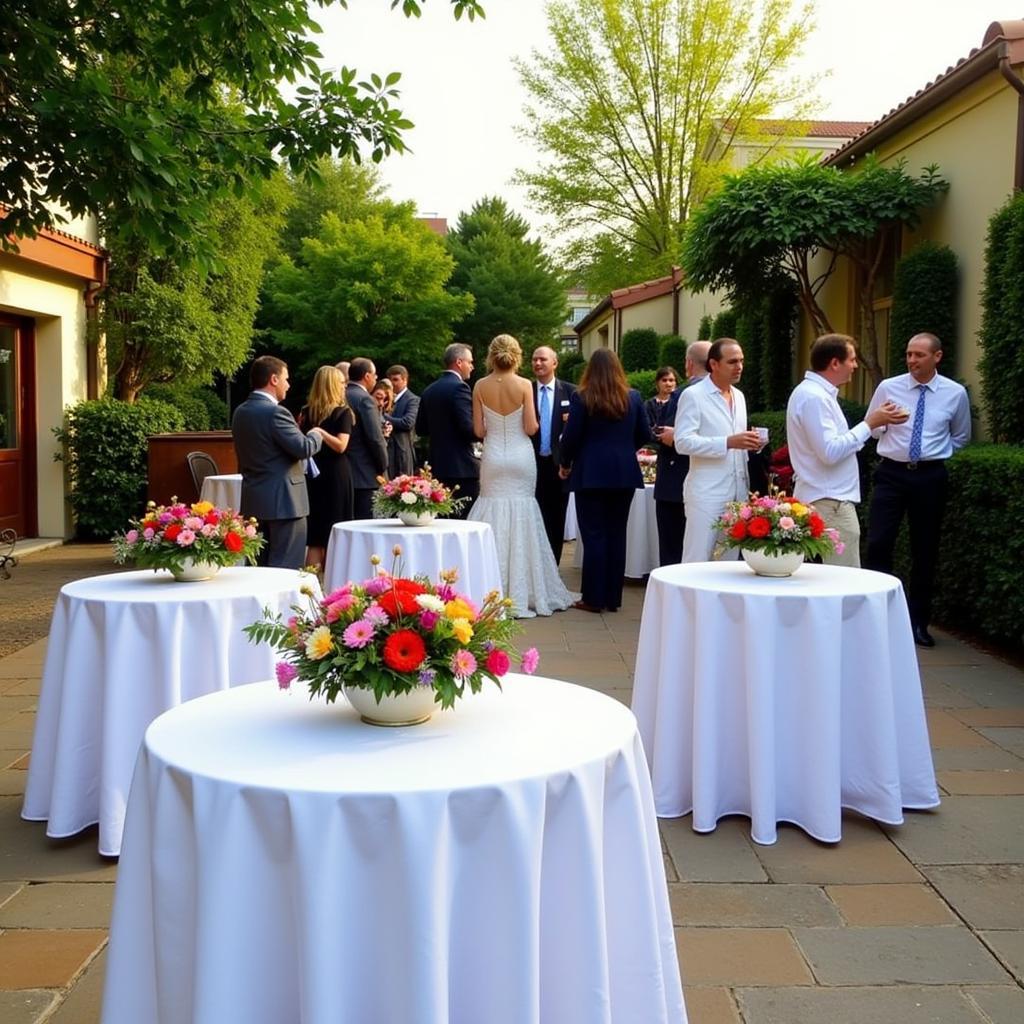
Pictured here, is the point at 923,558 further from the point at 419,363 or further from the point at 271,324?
the point at 271,324

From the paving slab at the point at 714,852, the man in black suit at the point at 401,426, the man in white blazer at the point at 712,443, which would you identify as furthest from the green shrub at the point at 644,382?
the paving slab at the point at 714,852

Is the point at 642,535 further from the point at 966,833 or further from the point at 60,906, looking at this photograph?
the point at 60,906

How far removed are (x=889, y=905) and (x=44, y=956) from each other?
8.55 feet

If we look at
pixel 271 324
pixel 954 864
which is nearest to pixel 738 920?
pixel 954 864

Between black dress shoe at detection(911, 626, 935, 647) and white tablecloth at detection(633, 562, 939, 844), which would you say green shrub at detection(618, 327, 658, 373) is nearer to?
black dress shoe at detection(911, 626, 935, 647)

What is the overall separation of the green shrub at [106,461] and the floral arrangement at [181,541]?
9.45m

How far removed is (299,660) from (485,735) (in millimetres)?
450

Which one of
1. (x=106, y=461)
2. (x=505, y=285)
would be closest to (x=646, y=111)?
(x=505, y=285)

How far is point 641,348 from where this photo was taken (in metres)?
26.5

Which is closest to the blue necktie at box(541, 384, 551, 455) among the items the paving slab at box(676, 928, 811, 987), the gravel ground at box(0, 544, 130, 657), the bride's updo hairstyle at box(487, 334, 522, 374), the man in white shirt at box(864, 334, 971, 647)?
the bride's updo hairstyle at box(487, 334, 522, 374)

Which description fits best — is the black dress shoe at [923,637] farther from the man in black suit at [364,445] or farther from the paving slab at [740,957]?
the paving slab at [740,957]

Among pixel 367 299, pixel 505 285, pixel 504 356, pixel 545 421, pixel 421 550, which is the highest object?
pixel 505 285

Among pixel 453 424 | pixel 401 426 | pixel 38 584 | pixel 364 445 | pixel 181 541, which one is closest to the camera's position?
pixel 181 541

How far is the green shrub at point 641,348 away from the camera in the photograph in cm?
2647
